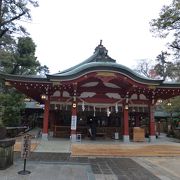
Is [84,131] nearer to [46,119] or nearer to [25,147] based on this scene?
[46,119]

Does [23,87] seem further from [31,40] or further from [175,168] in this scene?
[175,168]

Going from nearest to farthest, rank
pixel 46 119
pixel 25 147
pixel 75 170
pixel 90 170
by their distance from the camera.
Answer: pixel 25 147 < pixel 75 170 < pixel 90 170 < pixel 46 119

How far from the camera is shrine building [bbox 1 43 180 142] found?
60.0 ft

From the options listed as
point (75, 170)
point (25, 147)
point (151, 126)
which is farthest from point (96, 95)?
point (25, 147)

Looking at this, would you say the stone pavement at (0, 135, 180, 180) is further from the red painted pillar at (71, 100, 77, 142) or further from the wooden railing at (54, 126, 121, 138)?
the wooden railing at (54, 126, 121, 138)

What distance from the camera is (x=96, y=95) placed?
20344 mm

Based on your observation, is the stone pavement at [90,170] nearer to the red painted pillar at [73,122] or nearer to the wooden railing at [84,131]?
the red painted pillar at [73,122]

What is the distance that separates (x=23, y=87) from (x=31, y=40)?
32.9 feet

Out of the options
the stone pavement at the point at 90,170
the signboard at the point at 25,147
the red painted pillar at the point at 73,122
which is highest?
the red painted pillar at the point at 73,122

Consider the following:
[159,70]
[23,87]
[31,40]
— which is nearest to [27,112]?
[31,40]

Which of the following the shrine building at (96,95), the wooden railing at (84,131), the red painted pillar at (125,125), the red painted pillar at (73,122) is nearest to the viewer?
the shrine building at (96,95)

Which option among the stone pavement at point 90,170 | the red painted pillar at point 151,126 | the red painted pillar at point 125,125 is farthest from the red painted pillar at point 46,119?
the red painted pillar at point 151,126

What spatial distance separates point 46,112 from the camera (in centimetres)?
1930

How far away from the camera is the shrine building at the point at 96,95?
1830cm
